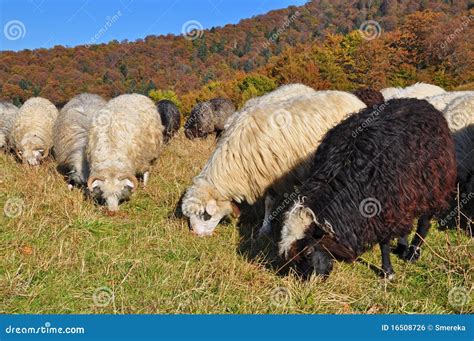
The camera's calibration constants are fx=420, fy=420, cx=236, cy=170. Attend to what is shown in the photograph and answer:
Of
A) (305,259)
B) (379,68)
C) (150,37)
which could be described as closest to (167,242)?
(305,259)

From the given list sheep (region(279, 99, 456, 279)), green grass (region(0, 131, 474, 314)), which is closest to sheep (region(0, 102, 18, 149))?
green grass (region(0, 131, 474, 314))

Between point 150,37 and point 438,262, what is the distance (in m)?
59.4

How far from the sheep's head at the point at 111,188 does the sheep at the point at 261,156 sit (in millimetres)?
1316

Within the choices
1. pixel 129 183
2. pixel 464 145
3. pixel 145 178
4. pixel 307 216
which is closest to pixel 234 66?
pixel 145 178

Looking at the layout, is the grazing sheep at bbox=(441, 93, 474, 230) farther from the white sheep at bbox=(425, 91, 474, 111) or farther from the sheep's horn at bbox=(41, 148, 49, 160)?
the sheep's horn at bbox=(41, 148, 49, 160)

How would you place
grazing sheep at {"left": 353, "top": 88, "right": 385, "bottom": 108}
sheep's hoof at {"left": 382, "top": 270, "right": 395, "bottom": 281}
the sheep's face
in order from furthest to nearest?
the sheep's face
grazing sheep at {"left": 353, "top": 88, "right": 385, "bottom": 108}
sheep's hoof at {"left": 382, "top": 270, "right": 395, "bottom": 281}

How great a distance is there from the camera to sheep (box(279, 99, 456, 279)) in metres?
4.16

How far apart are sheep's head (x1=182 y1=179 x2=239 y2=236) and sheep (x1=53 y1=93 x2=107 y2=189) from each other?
2544 millimetres

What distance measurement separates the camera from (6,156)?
993 centimetres

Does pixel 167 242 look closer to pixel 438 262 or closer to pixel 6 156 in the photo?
pixel 438 262

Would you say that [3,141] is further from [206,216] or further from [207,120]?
[206,216]

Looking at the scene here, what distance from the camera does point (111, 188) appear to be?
6746 mm

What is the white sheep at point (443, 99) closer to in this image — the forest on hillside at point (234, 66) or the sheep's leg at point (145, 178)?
the sheep's leg at point (145, 178)

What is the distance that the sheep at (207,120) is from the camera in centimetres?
1541
